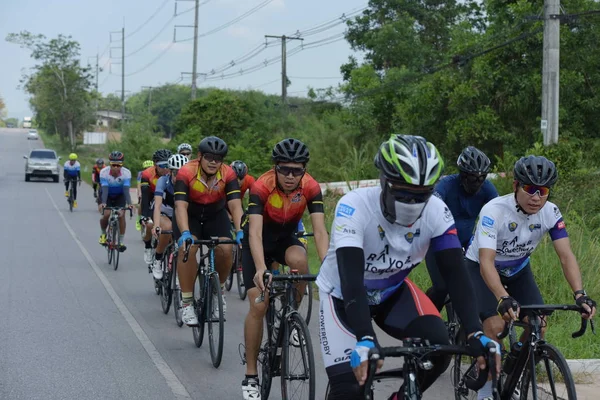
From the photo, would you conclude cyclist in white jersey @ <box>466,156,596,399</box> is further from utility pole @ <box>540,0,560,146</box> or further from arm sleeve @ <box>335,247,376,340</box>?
utility pole @ <box>540,0,560,146</box>

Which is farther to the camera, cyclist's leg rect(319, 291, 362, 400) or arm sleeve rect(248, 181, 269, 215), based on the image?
arm sleeve rect(248, 181, 269, 215)

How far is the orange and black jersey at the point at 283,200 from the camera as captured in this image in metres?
6.95

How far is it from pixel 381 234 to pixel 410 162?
0.56 metres

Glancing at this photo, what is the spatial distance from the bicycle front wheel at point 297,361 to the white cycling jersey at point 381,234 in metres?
1.22

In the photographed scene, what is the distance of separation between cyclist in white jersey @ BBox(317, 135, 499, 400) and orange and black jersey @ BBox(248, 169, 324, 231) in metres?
2.35

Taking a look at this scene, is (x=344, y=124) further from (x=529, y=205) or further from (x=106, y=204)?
(x=529, y=205)

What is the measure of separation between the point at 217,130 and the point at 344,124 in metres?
11.9

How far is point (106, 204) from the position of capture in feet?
53.3

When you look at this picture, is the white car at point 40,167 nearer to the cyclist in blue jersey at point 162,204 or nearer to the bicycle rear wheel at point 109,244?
the bicycle rear wheel at point 109,244

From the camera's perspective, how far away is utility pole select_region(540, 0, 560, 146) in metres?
17.6

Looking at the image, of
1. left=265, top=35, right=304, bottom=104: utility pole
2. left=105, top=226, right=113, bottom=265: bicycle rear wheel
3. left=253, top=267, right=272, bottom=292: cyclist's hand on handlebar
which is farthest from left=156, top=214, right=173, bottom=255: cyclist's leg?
left=265, top=35, right=304, bottom=104: utility pole

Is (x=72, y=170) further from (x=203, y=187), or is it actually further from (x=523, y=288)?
(x=523, y=288)

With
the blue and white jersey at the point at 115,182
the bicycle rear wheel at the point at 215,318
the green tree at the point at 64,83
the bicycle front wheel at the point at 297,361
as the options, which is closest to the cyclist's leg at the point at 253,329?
the bicycle front wheel at the point at 297,361

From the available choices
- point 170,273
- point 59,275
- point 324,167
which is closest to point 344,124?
point 324,167
